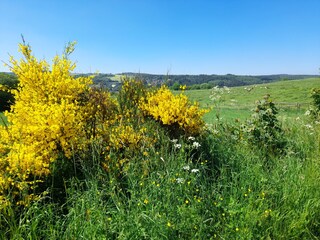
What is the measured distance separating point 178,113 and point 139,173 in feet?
6.12

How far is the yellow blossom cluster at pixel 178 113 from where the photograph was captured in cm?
561

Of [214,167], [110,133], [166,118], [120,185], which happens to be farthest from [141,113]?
[120,185]

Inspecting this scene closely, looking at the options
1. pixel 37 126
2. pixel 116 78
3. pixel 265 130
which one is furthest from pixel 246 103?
pixel 37 126

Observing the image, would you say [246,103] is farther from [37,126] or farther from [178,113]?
[37,126]

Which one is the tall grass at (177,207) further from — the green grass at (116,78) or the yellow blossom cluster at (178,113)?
the green grass at (116,78)

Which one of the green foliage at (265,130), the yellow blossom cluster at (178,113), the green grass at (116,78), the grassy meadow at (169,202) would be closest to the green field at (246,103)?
the green foliage at (265,130)

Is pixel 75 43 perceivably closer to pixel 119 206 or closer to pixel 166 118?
pixel 166 118

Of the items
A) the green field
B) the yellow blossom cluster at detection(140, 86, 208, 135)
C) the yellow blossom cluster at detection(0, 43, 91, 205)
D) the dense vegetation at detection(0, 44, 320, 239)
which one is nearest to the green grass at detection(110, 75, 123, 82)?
the dense vegetation at detection(0, 44, 320, 239)

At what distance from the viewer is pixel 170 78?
7367 millimetres

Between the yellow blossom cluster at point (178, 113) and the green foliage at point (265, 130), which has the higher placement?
the yellow blossom cluster at point (178, 113)

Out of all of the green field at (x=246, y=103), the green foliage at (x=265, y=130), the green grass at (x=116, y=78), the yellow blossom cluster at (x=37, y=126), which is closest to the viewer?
the yellow blossom cluster at (x=37, y=126)

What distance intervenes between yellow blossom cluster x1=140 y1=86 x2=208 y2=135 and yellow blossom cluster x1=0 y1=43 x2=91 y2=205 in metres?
1.51

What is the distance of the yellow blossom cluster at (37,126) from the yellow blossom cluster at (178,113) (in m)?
1.51

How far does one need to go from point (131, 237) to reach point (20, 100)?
3.62 m
